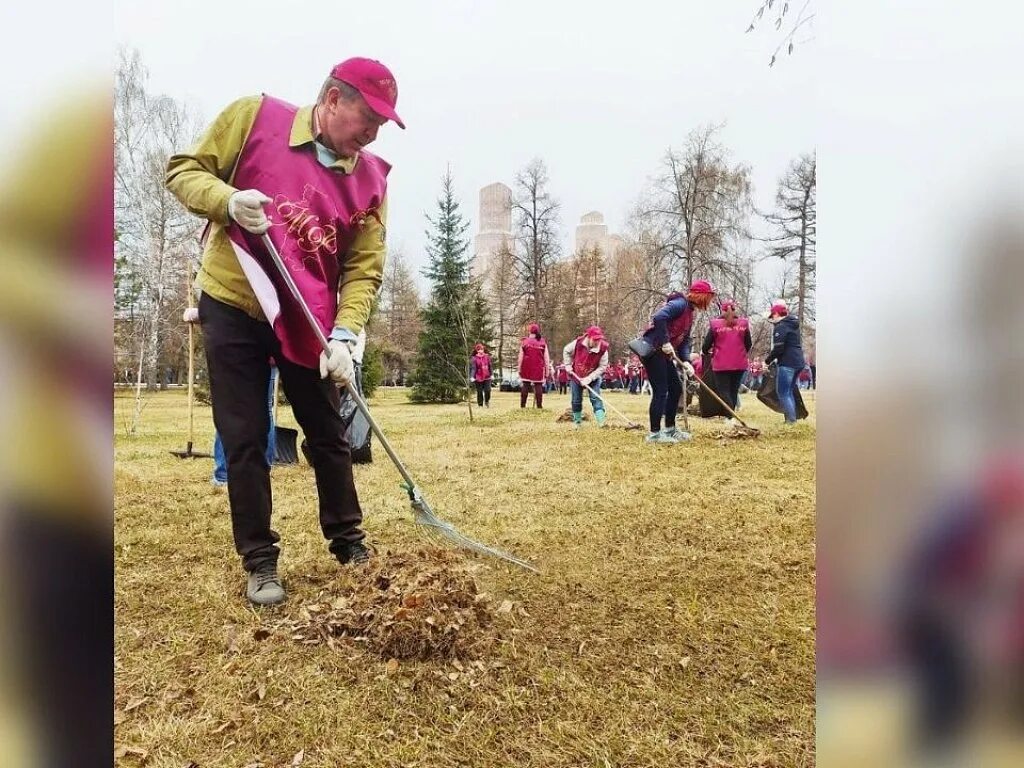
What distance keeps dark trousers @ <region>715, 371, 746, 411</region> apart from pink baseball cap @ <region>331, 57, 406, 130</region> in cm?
180

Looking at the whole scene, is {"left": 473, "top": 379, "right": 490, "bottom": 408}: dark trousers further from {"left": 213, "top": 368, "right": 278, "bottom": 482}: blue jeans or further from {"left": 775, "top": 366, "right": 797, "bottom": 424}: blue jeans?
{"left": 775, "top": 366, "right": 797, "bottom": 424}: blue jeans

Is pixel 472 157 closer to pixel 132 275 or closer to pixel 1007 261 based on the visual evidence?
pixel 132 275

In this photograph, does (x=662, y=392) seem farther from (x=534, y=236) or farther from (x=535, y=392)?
(x=534, y=236)

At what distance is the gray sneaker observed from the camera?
6.43ft

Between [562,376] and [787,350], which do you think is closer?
[787,350]

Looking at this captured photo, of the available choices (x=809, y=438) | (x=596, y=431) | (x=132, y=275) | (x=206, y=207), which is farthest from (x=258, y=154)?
(x=809, y=438)

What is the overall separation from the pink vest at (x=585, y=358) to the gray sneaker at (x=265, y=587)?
133 cm

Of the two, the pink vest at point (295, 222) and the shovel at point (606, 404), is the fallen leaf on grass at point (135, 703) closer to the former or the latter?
the pink vest at point (295, 222)

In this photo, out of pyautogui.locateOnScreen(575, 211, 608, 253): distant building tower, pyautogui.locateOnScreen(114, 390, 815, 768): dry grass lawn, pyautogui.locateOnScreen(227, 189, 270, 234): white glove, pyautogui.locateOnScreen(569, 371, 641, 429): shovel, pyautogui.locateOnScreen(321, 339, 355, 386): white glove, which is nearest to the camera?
pyautogui.locateOnScreen(114, 390, 815, 768): dry grass lawn

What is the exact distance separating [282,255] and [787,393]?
6.38 feet

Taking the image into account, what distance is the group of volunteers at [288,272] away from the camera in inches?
74.0

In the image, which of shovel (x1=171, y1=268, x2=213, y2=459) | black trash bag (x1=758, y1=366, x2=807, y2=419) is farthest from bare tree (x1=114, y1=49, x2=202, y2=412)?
black trash bag (x1=758, y1=366, x2=807, y2=419)

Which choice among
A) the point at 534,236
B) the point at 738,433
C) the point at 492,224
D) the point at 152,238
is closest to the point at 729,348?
the point at 738,433

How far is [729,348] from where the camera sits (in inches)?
108
